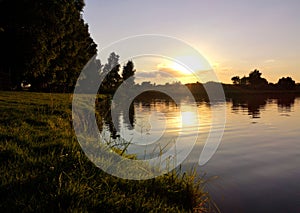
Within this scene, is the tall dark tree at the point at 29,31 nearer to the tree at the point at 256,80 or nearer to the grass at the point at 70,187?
the grass at the point at 70,187

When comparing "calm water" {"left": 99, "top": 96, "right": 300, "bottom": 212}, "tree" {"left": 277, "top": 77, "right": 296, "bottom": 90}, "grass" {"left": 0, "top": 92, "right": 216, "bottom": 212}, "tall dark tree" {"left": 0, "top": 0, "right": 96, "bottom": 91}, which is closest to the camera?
"grass" {"left": 0, "top": 92, "right": 216, "bottom": 212}

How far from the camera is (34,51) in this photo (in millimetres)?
28531

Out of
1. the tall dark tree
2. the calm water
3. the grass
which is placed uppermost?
the tall dark tree

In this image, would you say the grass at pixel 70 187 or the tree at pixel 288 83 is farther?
→ the tree at pixel 288 83

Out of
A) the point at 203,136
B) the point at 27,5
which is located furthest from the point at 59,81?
the point at 203,136

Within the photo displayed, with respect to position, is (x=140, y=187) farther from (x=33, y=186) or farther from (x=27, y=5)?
(x=27, y=5)

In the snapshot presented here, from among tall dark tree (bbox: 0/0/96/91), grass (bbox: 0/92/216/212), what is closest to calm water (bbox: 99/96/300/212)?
grass (bbox: 0/92/216/212)

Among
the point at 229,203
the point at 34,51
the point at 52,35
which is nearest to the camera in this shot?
the point at 229,203

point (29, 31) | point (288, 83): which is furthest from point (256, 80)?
point (29, 31)

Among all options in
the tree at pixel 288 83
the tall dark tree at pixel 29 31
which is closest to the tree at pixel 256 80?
the tree at pixel 288 83

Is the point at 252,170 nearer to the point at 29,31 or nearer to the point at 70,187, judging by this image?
the point at 70,187

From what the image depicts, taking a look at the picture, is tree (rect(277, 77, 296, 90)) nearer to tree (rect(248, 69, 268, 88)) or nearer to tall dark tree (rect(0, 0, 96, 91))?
tree (rect(248, 69, 268, 88))

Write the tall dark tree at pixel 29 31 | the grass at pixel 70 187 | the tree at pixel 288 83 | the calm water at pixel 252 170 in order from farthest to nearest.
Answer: the tree at pixel 288 83, the tall dark tree at pixel 29 31, the calm water at pixel 252 170, the grass at pixel 70 187

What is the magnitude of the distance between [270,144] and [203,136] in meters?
4.00
